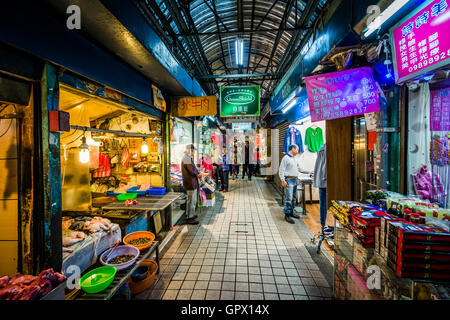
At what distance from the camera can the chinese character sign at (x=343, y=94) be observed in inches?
113

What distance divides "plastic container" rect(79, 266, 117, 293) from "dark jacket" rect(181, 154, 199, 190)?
3.44 metres

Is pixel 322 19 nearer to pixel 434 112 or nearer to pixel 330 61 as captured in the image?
pixel 330 61

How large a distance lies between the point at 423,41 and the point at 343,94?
1.06 meters

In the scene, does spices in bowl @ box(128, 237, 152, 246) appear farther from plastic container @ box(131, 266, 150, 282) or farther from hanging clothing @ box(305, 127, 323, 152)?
hanging clothing @ box(305, 127, 323, 152)

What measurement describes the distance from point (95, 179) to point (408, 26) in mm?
7905

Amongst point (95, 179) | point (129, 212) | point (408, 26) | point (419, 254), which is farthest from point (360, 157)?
point (95, 179)

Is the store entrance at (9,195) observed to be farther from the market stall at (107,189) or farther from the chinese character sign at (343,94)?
the chinese character sign at (343,94)

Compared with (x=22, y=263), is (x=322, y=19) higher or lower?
higher

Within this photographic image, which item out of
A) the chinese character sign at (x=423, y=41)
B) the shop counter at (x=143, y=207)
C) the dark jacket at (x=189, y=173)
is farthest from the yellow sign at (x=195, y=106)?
the chinese character sign at (x=423, y=41)

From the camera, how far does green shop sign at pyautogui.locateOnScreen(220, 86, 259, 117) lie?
6965 mm

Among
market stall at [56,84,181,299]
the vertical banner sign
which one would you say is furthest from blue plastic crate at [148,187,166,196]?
the vertical banner sign

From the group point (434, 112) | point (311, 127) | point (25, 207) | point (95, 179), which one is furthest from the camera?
point (311, 127)

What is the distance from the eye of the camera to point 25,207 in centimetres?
203
